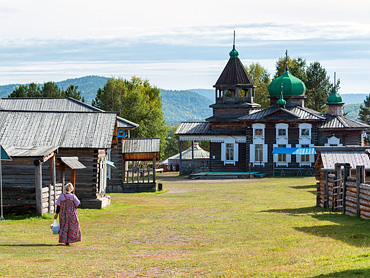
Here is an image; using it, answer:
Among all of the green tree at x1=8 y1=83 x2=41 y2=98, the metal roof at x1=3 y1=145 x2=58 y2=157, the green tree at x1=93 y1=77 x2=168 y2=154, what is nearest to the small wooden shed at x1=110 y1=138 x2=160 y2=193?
the metal roof at x1=3 y1=145 x2=58 y2=157

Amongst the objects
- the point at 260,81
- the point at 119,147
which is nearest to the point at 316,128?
the point at 119,147

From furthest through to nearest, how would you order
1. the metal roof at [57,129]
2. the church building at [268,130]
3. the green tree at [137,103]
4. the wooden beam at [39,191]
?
1. the green tree at [137,103]
2. the church building at [268,130]
3. the metal roof at [57,129]
4. the wooden beam at [39,191]

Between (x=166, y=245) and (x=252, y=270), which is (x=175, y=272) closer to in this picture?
(x=252, y=270)

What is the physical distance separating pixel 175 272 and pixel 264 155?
163 ft

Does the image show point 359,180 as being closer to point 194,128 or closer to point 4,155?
point 4,155

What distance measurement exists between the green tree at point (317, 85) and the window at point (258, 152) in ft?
125

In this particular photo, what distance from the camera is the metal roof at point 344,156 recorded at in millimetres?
27062

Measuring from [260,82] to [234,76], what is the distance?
→ 33.0 m

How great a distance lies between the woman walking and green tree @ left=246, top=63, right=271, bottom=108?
78.2 metres

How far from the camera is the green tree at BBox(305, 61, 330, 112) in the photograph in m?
97.8

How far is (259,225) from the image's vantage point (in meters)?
20.6

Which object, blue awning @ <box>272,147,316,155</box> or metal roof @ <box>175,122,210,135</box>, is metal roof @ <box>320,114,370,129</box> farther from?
metal roof @ <box>175,122,210,135</box>

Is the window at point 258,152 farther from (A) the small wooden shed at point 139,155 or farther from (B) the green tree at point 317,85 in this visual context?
(B) the green tree at point 317,85

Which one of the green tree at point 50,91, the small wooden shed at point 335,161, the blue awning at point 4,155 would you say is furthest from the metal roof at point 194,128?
the blue awning at point 4,155
